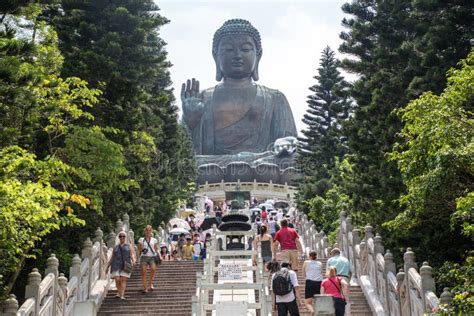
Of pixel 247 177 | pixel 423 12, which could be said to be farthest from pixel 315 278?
pixel 247 177

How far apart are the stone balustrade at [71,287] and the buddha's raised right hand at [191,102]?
33.1 m

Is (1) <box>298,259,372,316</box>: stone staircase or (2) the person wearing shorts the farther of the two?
(2) the person wearing shorts

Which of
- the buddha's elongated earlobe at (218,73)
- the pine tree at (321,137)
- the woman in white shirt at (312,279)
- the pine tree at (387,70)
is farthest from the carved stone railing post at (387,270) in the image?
the buddha's elongated earlobe at (218,73)

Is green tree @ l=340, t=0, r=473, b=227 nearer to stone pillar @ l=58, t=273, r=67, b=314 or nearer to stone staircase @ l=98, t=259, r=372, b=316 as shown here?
stone staircase @ l=98, t=259, r=372, b=316

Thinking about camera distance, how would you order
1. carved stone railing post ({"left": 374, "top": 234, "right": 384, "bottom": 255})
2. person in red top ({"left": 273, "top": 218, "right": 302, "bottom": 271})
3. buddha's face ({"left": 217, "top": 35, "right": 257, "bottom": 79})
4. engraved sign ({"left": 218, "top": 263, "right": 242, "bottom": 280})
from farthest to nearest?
buddha's face ({"left": 217, "top": 35, "right": 257, "bottom": 79})
person in red top ({"left": 273, "top": 218, "right": 302, "bottom": 271})
carved stone railing post ({"left": 374, "top": 234, "right": 384, "bottom": 255})
engraved sign ({"left": 218, "top": 263, "right": 242, "bottom": 280})

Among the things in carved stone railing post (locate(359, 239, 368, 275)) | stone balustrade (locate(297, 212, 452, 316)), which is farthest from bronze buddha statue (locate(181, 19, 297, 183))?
carved stone railing post (locate(359, 239, 368, 275))

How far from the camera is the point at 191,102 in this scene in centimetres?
4631

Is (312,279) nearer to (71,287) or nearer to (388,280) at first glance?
(388,280)

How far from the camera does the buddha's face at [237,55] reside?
46.6 meters

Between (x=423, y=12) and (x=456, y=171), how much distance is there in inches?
294

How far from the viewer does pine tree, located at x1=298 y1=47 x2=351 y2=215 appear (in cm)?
2902

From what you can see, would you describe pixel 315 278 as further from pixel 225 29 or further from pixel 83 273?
pixel 225 29

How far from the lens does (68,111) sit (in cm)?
1277

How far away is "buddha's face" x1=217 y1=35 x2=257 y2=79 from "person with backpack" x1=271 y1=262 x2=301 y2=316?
38.6m
